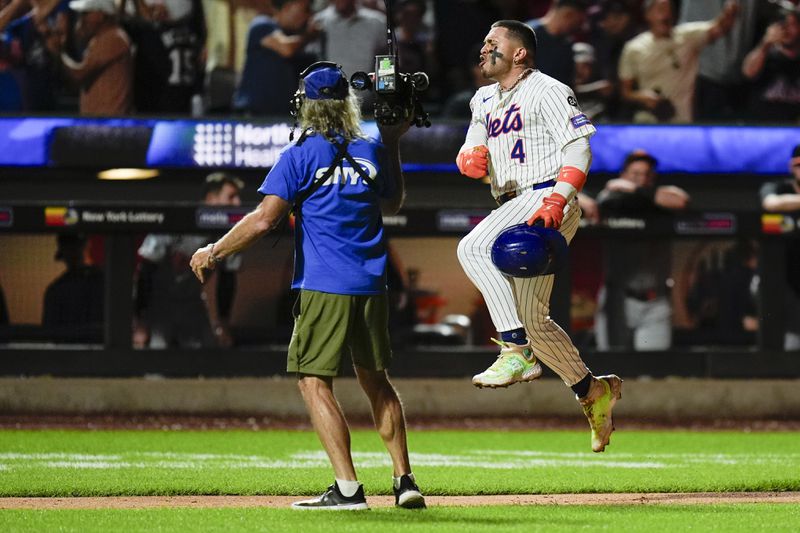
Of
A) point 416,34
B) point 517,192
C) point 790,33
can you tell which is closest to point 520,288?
point 517,192

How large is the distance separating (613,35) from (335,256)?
29.9ft

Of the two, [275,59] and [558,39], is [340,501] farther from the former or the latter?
[558,39]

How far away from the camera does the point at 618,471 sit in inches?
356

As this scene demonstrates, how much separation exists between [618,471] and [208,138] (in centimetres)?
666

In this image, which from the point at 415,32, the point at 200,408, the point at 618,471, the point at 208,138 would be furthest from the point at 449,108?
the point at 618,471

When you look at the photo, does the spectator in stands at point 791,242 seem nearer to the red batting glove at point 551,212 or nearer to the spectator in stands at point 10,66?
the spectator in stands at point 10,66

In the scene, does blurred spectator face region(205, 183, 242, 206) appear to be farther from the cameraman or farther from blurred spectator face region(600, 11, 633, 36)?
the cameraman

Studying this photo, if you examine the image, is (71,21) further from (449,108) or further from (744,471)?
(744,471)

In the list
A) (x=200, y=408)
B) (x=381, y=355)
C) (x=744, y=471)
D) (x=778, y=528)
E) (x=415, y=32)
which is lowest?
(x=200, y=408)

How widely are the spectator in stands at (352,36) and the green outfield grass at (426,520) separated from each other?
822 cm

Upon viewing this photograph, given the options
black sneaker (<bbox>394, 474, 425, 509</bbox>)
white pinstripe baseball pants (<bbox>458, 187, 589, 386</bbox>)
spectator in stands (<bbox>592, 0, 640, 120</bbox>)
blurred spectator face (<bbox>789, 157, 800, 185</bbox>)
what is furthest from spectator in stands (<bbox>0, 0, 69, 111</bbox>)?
black sneaker (<bbox>394, 474, 425, 509</bbox>)

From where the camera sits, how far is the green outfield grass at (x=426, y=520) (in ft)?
19.7

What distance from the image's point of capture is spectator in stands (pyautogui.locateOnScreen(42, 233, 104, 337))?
1428cm

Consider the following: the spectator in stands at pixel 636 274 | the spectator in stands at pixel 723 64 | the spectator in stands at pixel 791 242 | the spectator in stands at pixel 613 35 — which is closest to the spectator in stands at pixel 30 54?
the spectator in stands at pixel 613 35
